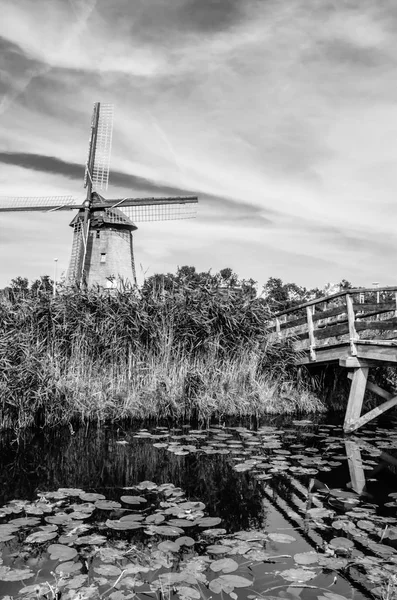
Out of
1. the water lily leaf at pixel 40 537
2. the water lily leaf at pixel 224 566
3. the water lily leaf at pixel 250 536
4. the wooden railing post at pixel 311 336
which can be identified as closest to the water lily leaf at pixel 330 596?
the water lily leaf at pixel 224 566

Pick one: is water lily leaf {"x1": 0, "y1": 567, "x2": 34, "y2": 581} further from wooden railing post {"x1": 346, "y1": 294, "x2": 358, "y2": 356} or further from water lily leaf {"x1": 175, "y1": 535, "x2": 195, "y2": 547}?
wooden railing post {"x1": 346, "y1": 294, "x2": 358, "y2": 356}

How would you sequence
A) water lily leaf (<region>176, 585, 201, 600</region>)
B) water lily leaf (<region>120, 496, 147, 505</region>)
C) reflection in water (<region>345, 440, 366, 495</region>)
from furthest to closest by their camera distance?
reflection in water (<region>345, 440, 366, 495</region>), water lily leaf (<region>120, 496, 147, 505</region>), water lily leaf (<region>176, 585, 201, 600</region>)

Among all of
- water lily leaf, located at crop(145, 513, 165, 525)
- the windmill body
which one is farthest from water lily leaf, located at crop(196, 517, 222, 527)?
the windmill body

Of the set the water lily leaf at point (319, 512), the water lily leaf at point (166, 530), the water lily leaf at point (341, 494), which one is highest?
the water lily leaf at point (341, 494)

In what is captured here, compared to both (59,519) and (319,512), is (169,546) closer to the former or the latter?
(59,519)

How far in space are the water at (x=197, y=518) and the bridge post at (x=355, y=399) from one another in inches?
40.3

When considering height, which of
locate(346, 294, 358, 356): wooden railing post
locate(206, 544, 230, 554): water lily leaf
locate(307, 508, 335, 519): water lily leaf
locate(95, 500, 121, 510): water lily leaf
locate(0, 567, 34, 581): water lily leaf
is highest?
locate(346, 294, 358, 356): wooden railing post

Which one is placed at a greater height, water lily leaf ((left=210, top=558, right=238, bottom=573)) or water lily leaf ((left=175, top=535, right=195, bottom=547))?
water lily leaf ((left=175, top=535, right=195, bottom=547))

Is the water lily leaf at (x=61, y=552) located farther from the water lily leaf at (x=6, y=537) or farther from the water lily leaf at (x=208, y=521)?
the water lily leaf at (x=208, y=521)

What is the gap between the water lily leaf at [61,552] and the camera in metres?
2.96

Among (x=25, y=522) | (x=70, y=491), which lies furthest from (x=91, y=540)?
(x=70, y=491)

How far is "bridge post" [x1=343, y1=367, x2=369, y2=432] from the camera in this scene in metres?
7.88

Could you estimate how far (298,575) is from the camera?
287cm

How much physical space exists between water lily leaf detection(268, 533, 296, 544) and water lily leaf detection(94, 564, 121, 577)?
1.15 metres
